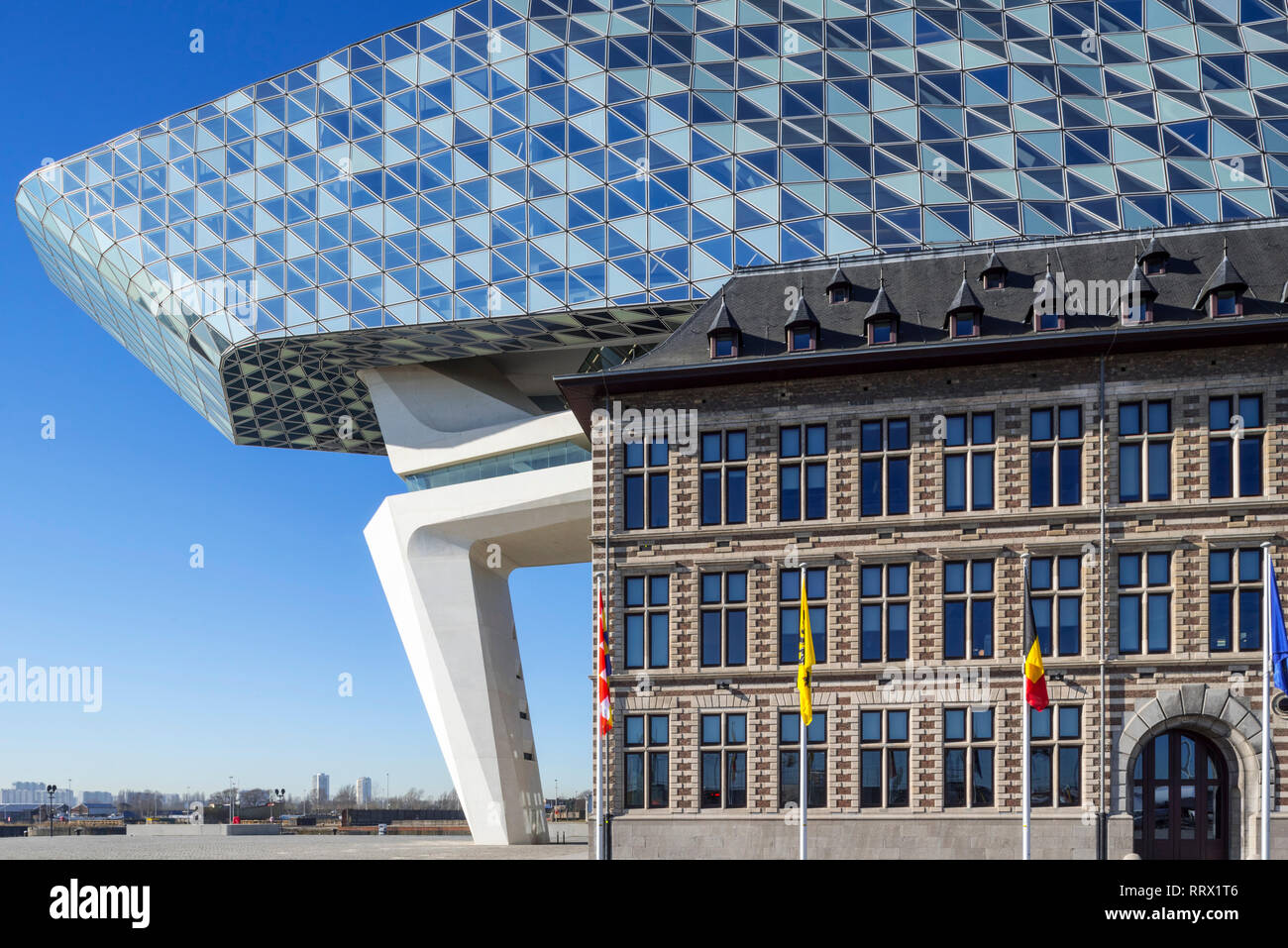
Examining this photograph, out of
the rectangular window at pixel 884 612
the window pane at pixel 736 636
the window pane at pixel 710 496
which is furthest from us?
the window pane at pixel 710 496

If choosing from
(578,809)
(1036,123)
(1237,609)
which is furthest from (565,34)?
(578,809)

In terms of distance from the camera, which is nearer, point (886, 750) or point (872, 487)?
point (886, 750)

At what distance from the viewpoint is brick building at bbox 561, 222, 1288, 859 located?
37.1 metres

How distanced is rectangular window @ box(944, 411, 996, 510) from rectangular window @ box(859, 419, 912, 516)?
119 centimetres

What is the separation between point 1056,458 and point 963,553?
12.0 feet

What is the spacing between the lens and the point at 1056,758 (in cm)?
3734

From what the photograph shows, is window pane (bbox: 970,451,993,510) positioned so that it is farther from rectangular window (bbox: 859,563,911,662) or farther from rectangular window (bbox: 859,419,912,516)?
rectangular window (bbox: 859,563,911,662)

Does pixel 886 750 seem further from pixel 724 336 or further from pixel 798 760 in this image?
pixel 724 336

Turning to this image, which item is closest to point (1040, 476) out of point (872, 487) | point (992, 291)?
point (872, 487)

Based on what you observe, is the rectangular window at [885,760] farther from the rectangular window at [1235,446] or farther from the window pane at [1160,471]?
the rectangular window at [1235,446]

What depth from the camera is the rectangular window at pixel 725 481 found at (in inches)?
1623

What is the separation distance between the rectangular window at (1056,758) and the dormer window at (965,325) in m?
10.9

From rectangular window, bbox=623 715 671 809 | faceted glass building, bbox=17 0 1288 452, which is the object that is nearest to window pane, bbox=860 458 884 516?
rectangular window, bbox=623 715 671 809

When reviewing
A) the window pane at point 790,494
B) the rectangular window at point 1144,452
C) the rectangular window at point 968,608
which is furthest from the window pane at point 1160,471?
the window pane at point 790,494
